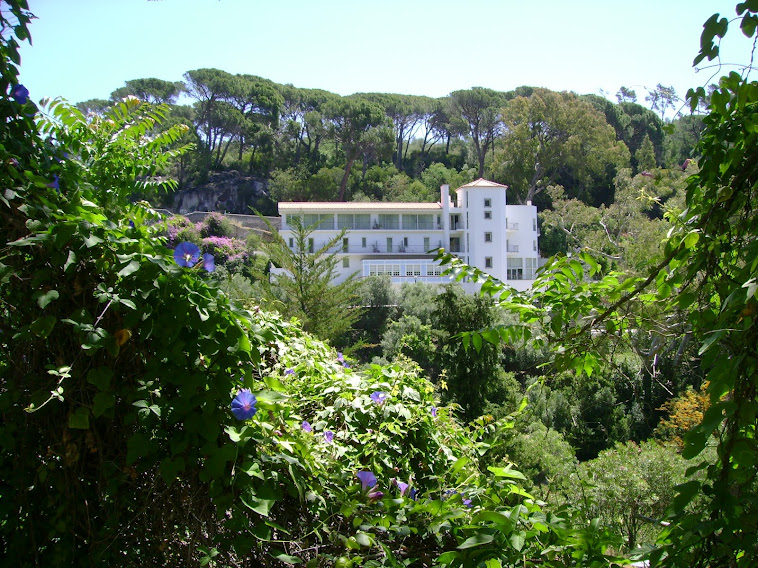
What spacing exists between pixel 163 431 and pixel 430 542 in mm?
622

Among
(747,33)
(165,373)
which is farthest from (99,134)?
(747,33)

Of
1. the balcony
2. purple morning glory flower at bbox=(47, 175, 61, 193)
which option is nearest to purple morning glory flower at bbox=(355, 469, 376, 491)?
purple morning glory flower at bbox=(47, 175, 61, 193)

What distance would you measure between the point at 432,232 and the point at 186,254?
37922mm

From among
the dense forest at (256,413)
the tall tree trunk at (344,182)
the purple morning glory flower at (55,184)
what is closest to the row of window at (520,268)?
the tall tree trunk at (344,182)

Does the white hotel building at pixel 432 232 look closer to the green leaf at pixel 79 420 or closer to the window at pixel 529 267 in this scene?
the window at pixel 529 267

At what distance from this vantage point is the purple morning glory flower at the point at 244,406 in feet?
4.16

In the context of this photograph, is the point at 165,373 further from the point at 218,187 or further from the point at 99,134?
the point at 218,187

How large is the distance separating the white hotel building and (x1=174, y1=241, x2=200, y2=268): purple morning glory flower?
34415 millimetres

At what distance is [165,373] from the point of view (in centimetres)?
130

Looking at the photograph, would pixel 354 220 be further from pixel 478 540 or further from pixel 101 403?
pixel 478 540

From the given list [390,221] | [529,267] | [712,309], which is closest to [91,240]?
[712,309]

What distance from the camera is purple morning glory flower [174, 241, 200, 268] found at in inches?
59.2

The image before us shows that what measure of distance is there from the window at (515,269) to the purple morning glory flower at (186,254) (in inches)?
1568

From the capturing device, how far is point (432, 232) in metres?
39.1
